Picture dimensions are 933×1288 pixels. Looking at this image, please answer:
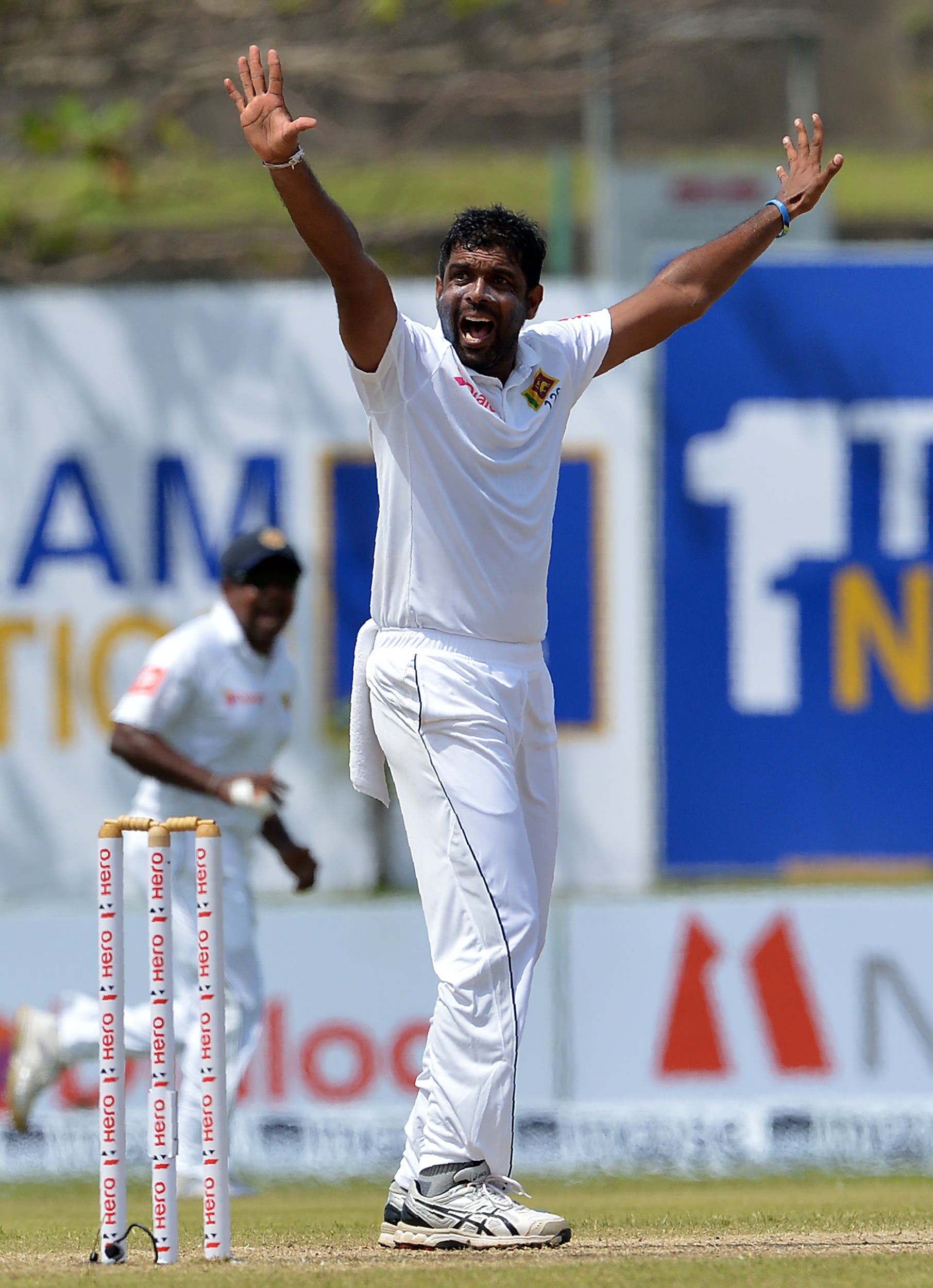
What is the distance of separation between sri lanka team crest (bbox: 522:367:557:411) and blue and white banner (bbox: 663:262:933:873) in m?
5.63

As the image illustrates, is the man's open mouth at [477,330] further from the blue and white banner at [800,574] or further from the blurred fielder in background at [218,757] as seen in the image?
the blue and white banner at [800,574]

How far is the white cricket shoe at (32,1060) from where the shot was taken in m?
7.44

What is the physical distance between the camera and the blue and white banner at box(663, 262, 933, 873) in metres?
10.1

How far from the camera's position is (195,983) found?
676 centimetres

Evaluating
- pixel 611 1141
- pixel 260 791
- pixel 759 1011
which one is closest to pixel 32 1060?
pixel 260 791

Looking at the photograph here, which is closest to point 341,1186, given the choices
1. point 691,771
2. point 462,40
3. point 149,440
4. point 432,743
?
point 691,771

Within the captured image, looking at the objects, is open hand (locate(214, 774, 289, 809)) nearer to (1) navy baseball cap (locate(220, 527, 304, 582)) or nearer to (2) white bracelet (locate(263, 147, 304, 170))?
(1) navy baseball cap (locate(220, 527, 304, 582))

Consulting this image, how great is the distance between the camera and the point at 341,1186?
8.34 m

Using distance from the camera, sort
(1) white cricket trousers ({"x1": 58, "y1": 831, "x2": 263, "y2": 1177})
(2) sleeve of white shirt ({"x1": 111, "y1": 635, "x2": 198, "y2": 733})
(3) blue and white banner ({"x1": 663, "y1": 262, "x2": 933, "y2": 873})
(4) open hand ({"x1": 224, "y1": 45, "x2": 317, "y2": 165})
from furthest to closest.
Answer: (3) blue and white banner ({"x1": 663, "y1": 262, "x2": 933, "y2": 873}), (2) sleeve of white shirt ({"x1": 111, "y1": 635, "x2": 198, "y2": 733}), (1) white cricket trousers ({"x1": 58, "y1": 831, "x2": 263, "y2": 1177}), (4) open hand ({"x1": 224, "y1": 45, "x2": 317, "y2": 165})

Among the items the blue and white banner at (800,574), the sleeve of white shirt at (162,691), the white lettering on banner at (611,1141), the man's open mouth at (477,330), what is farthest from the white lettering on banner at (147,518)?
the man's open mouth at (477,330)

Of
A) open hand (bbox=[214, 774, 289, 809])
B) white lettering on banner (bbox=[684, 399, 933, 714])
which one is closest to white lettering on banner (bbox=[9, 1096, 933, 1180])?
white lettering on banner (bbox=[684, 399, 933, 714])

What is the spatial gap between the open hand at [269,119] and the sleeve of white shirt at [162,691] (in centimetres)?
295

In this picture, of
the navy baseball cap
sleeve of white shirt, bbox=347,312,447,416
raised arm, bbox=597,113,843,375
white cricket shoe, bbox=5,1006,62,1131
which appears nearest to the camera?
sleeve of white shirt, bbox=347,312,447,416

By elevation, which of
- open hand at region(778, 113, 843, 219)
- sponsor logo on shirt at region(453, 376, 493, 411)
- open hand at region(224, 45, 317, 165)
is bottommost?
sponsor logo on shirt at region(453, 376, 493, 411)
